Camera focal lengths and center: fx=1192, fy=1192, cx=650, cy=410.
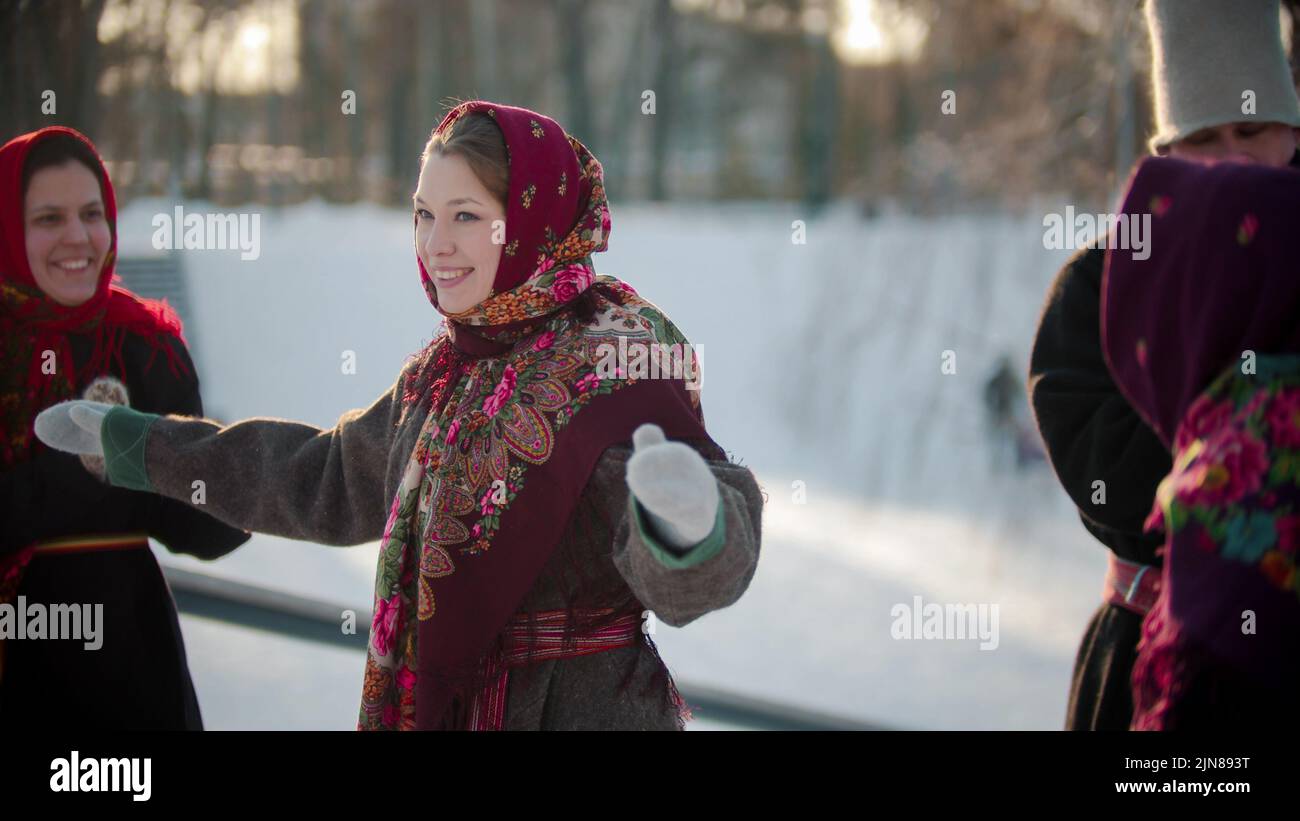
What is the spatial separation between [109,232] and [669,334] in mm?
1061

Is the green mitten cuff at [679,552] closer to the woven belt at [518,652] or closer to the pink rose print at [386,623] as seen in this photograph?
the woven belt at [518,652]

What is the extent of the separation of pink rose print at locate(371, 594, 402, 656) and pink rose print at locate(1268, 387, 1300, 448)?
3.68 feet

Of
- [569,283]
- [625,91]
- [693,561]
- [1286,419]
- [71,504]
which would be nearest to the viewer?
[1286,419]

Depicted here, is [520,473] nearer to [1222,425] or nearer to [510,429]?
[510,429]

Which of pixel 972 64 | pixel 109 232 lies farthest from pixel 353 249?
pixel 109 232

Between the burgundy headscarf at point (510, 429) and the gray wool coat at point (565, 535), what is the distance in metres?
0.05

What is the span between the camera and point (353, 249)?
1104 cm

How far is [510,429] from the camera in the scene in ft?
5.23

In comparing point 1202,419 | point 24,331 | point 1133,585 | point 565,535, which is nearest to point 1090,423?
point 1133,585

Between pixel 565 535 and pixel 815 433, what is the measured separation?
617 cm

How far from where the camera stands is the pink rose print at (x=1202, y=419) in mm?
1145

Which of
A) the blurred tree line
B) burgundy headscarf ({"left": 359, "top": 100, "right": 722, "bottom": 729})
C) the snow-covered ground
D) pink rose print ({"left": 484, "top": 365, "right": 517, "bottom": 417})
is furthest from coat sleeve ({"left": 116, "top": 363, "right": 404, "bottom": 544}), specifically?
the snow-covered ground

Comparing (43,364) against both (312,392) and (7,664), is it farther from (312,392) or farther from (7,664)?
(312,392)

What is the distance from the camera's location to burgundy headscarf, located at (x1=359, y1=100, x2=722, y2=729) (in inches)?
61.2
